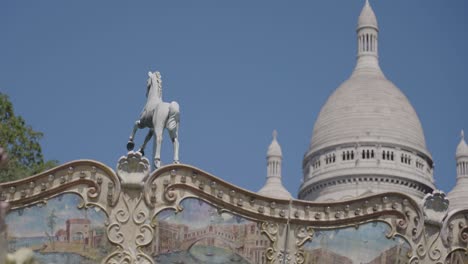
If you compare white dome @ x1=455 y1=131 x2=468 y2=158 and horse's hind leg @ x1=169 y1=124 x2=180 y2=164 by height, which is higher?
white dome @ x1=455 y1=131 x2=468 y2=158

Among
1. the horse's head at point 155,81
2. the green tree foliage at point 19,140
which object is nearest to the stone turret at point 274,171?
the green tree foliage at point 19,140

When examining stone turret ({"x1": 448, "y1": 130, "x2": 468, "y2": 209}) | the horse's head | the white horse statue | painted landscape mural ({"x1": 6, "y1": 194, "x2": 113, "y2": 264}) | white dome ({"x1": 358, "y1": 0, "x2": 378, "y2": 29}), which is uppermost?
white dome ({"x1": 358, "y1": 0, "x2": 378, "y2": 29})

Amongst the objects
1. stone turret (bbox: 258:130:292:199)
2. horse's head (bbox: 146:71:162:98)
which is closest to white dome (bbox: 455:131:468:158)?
stone turret (bbox: 258:130:292:199)

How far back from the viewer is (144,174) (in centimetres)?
2908

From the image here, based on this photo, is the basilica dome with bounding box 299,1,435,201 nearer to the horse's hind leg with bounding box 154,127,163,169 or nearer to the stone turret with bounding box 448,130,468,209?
the stone turret with bounding box 448,130,468,209

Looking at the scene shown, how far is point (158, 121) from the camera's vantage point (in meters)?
30.8

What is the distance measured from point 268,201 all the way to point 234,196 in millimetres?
633

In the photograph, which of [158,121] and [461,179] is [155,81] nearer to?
[158,121]

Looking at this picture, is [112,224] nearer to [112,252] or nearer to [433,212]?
[112,252]

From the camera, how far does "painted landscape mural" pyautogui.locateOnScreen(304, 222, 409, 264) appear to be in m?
29.3

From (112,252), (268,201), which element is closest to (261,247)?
(268,201)

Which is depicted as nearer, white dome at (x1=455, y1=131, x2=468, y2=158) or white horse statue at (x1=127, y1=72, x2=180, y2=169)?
white horse statue at (x1=127, y1=72, x2=180, y2=169)

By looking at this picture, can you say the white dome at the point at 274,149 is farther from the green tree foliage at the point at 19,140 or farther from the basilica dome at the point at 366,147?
the green tree foliage at the point at 19,140

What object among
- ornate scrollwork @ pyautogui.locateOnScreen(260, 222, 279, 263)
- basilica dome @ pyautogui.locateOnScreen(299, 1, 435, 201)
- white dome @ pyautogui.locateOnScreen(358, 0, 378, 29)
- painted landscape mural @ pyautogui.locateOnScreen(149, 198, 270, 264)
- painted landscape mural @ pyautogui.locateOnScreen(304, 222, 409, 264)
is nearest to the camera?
painted landscape mural @ pyautogui.locateOnScreen(149, 198, 270, 264)
